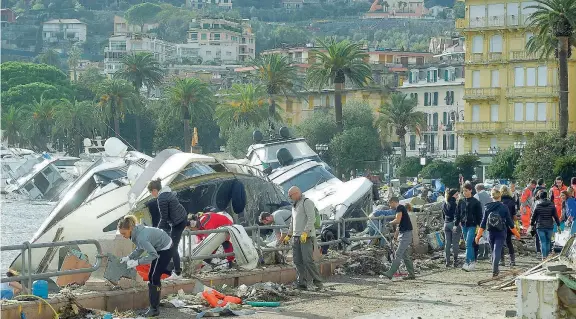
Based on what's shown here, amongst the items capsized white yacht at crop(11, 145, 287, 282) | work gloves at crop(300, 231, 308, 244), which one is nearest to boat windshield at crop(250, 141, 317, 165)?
capsized white yacht at crop(11, 145, 287, 282)

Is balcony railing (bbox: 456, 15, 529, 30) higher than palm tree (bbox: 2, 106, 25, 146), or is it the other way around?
balcony railing (bbox: 456, 15, 529, 30)

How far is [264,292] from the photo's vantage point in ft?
65.6

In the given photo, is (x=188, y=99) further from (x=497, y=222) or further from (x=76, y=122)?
(x=497, y=222)

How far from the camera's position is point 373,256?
83.1 ft

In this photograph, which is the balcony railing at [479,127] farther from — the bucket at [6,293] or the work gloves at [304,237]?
the bucket at [6,293]

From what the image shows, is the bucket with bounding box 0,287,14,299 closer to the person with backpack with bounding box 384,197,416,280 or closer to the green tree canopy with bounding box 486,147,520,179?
the person with backpack with bounding box 384,197,416,280

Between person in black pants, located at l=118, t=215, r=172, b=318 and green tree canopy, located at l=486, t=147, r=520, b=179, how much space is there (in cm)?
6442

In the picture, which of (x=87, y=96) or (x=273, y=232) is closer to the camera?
(x=273, y=232)

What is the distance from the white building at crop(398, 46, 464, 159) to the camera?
11550 cm

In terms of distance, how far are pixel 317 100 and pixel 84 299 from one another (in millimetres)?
107583

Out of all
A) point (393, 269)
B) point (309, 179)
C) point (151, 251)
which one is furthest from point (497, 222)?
point (309, 179)

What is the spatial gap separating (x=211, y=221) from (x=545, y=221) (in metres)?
7.14

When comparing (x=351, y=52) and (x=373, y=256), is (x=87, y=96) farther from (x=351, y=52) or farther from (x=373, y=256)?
(x=373, y=256)

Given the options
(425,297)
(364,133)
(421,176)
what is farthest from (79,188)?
(364,133)
